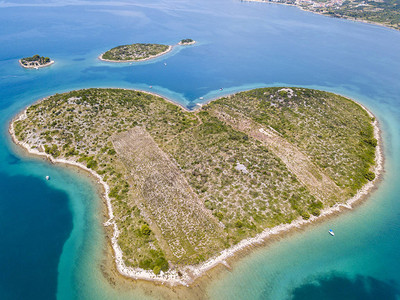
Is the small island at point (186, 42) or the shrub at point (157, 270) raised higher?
the small island at point (186, 42)

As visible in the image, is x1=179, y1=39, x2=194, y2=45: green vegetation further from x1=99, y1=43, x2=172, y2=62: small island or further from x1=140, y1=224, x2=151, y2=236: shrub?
x1=140, y1=224, x2=151, y2=236: shrub

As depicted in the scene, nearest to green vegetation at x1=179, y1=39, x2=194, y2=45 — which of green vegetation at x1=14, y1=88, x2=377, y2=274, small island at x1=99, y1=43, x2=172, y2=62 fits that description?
small island at x1=99, y1=43, x2=172, y2=62

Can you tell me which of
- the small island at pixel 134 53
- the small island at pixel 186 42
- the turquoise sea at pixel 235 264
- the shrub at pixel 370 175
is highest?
the small island at pixel 186 42

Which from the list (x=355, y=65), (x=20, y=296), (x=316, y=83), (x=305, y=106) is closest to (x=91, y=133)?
(x=20, y=296)

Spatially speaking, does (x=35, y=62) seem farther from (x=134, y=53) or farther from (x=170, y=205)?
(x=170, y=205)

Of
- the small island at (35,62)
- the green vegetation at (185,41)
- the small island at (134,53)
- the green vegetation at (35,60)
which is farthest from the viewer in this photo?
the green vegetation at (185,41)

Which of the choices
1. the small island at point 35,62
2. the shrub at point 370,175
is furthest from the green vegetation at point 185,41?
the shrub at point 370,175

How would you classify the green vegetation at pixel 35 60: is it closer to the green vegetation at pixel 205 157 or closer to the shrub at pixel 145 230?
the green vegetation at pixel 205 157
